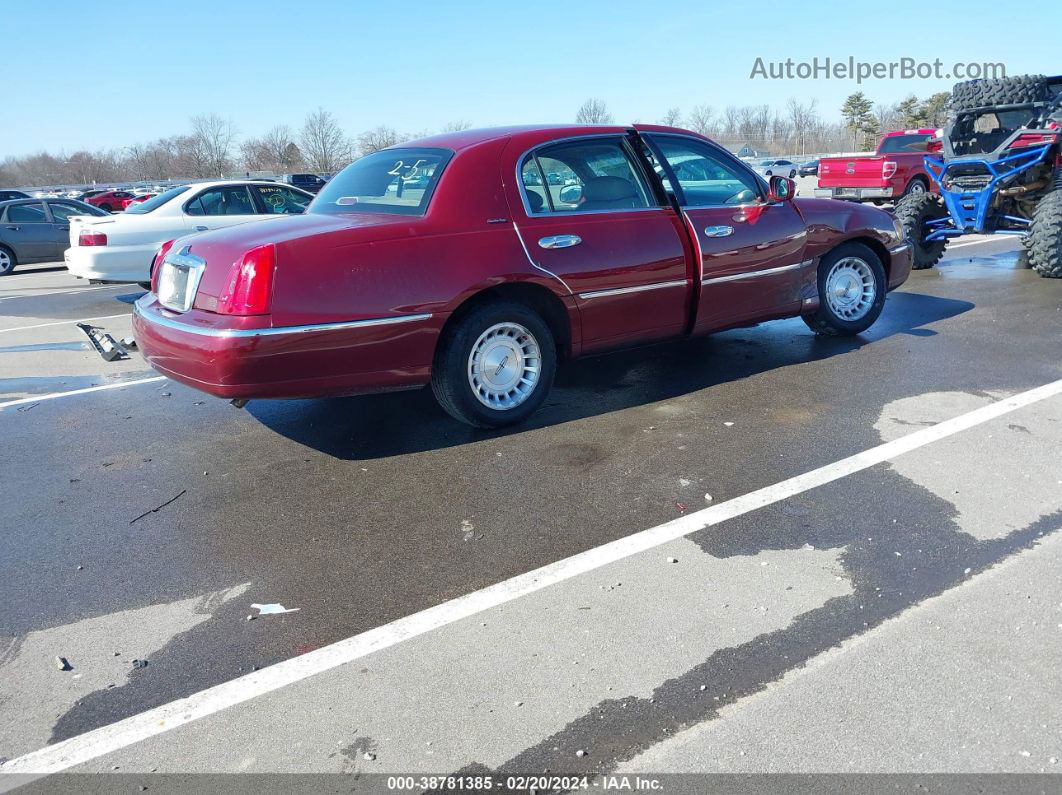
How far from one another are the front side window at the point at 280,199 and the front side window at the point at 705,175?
22.3ft

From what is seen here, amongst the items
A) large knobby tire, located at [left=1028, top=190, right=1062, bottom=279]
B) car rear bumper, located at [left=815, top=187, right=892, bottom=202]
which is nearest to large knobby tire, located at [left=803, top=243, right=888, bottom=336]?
large knobby tire, located at [left=1028, top=190, right=1062, bottom=279]

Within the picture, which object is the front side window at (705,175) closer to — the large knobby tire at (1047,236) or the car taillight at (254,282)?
the car taillight at (254,282)

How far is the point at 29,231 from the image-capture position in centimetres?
1570

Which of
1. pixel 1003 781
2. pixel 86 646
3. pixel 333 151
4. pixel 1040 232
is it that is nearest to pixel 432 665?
pixel 86 646

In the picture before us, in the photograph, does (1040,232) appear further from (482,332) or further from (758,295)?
(482,332)

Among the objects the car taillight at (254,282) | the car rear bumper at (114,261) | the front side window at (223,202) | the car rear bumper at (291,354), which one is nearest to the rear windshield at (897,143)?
the front side window at (223,202)

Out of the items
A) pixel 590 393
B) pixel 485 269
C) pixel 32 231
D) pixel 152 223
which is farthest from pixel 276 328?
pixel 32 231

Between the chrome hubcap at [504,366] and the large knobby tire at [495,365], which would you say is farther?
the chrome hubcap at [504,366]

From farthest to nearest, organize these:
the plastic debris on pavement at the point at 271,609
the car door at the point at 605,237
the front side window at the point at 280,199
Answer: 1. the front side window at the point at 280,199
2. the car door at the point at 605,237
3. the plastic debris on pavement at the point at 271,609

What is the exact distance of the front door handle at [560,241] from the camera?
16.5 ft

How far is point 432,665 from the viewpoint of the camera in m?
2.88

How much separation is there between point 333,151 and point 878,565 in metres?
77.9

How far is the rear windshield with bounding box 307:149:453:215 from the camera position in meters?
4.96

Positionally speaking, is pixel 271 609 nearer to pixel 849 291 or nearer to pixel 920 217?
pixel 849 291
